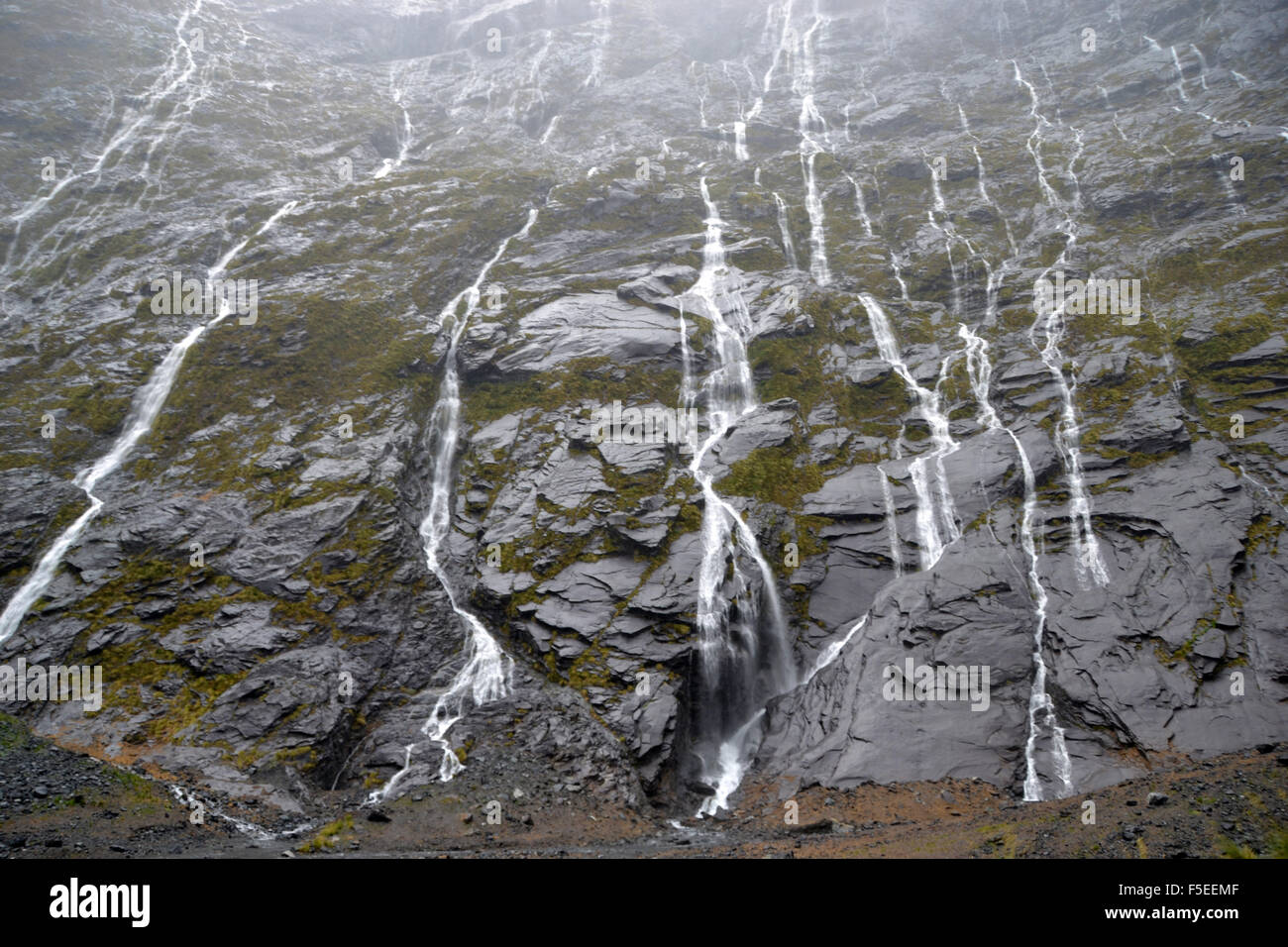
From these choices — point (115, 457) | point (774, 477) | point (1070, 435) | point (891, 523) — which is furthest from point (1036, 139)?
point (115, 457)

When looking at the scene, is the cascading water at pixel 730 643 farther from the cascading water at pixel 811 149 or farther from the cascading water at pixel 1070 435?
the cascading water at pixel 811 149

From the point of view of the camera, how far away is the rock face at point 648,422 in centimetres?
2352

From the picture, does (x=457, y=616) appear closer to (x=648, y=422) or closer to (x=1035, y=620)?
(x=648, y=422)

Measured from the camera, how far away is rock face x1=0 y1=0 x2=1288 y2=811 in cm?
2352

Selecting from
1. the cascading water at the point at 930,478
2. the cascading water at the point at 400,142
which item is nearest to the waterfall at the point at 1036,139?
the cascading water at the point at 930,478

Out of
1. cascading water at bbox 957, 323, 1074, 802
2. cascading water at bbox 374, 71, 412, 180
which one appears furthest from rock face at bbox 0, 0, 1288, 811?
cascading water at bbox 374, 71, 412, 180

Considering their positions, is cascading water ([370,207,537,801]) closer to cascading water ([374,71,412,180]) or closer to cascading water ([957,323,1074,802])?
cascading water ([957,323,1074,802])

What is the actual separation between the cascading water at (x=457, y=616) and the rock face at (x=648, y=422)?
488 mm

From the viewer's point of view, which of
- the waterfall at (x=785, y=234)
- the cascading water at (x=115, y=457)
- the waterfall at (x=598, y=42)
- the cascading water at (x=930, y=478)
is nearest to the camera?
the cascading water at (x=115, y=457)

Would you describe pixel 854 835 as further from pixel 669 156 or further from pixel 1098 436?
pixel 669 156

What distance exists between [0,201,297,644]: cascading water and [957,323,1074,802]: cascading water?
34577 mm

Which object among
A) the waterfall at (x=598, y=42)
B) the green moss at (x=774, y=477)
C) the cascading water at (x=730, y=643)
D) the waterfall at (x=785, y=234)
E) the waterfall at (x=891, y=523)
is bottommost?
the cascading water at (x=730, y=643)

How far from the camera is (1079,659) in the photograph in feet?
77.6

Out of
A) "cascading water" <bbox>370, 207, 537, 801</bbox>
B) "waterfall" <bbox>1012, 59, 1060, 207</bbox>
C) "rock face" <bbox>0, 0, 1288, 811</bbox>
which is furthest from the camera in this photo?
"waterfall" <bbox>1012, 59, 1060, 207</bbox>
